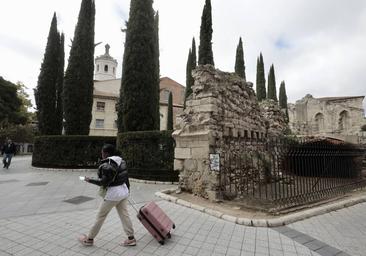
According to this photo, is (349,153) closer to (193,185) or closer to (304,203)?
(304,203)

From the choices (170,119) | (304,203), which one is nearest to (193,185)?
(304,203)

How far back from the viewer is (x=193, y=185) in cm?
757

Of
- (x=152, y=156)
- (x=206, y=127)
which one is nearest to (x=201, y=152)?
(x=206, y=127)

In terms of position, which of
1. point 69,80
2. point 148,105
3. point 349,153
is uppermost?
point 69,80

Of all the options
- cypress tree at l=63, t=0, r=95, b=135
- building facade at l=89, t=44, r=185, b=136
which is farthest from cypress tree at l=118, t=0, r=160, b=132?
building facade at l=89, t=44, r=185, b=136

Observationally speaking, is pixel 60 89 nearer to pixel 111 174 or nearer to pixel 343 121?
pixel 111 174

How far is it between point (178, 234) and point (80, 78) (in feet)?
46.5

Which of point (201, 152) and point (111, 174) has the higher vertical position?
point (201, 152)

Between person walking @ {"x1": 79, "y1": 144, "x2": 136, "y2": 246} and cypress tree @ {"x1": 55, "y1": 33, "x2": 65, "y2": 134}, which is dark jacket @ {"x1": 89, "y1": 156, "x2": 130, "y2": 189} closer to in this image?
person walking @ {"x1": 79, "y1": 144, "x2": 136, "y2": 246}

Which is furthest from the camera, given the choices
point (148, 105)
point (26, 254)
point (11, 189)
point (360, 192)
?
point (148, 105)

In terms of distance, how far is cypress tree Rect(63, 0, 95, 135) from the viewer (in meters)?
15.1

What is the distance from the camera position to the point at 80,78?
1559cm

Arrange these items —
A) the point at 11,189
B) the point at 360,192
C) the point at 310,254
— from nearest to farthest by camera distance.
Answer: the point at 310,254 < the point at 11,189 < the point at 360,192

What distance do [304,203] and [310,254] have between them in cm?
305
